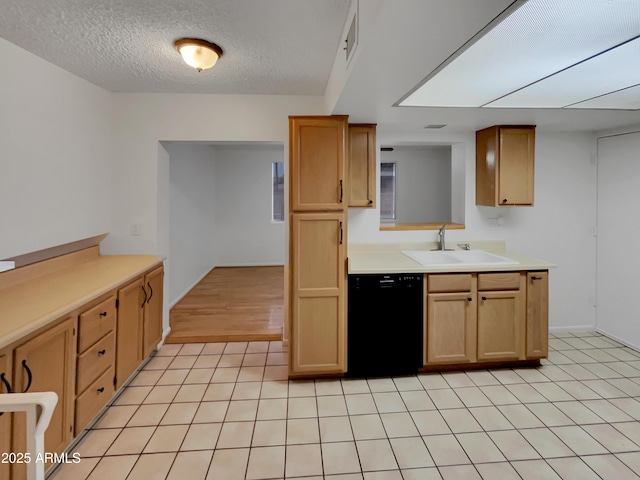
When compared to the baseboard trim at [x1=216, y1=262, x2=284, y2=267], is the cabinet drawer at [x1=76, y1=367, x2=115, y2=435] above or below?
below

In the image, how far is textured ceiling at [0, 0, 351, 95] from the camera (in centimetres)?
179

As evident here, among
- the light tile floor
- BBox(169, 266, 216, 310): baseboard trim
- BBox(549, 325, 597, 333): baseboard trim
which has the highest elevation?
BBox(169, 266, 216, 310): baseboard trim

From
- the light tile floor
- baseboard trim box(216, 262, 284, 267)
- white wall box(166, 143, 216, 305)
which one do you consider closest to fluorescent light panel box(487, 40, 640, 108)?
the light tile floor

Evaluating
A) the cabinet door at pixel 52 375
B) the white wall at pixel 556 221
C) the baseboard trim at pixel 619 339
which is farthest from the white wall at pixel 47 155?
the baseboard trim at pixel 619 339

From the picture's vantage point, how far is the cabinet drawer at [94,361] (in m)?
2.00

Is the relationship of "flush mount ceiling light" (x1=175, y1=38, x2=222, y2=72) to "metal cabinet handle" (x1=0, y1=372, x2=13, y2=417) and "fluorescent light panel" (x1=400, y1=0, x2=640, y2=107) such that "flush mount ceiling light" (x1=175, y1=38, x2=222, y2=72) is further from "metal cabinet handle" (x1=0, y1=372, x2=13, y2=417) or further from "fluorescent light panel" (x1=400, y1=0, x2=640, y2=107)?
"metal cabinet handle" (x1=0, y1=372, x2=13, y2=417)

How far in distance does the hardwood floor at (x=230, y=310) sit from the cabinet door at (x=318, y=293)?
0.88 metres

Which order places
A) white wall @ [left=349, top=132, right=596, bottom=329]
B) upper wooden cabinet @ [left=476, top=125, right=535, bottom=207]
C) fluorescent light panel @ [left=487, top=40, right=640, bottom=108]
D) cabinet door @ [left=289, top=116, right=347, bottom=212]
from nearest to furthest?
fluorescent light panel @ [left=487, top=40, right=640, bottom=108] → cabinet door @ [left=289, top=116, right=347, bottom=212] → upper wooden cabinet @ [left=476, top=125, right=535, bottom=207] → white wall @ [left=349, top=132, right=596, bottom=329]

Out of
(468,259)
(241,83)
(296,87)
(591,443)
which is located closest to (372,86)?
(296,87)

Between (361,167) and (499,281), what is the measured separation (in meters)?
1.48

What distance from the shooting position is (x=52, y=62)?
7.98 ft

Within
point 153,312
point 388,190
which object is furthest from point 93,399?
point 388,190

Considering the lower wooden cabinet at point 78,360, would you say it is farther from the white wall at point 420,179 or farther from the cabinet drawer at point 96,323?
the white wall at point 420,179

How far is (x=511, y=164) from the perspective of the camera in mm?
3244
